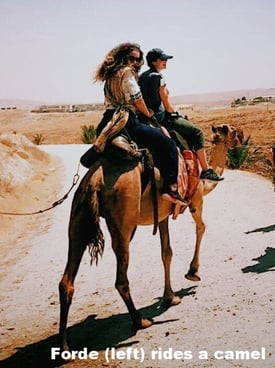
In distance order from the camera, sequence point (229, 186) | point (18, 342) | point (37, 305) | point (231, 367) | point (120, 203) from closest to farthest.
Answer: point (231, 367) → point (120, 203) → point (18, 342) → point (37, 305) → point (229, 186)

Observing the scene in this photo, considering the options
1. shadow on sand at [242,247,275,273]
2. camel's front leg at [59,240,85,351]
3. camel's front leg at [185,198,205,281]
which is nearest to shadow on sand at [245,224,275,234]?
shadow on sand at [242,247,275,273]

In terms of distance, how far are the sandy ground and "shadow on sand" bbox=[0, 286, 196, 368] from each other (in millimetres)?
12

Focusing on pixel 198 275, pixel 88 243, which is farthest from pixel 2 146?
pixel 88 243

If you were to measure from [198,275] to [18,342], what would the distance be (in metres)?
2.78

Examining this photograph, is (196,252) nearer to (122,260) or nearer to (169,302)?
(169,302)

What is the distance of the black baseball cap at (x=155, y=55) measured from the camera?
23.6 feet

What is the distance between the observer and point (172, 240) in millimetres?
11023

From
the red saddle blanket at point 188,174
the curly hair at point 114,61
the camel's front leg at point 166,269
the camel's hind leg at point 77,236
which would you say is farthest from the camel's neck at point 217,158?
the camel's hind leg at point 77,236

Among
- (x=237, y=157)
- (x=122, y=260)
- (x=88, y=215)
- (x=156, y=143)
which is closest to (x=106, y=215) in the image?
(x=88, y=215)

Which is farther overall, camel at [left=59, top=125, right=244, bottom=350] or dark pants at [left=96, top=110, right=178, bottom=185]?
dark pants at [left=96, top=110, right=178, bottom=185]

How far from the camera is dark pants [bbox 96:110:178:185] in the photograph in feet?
22.1

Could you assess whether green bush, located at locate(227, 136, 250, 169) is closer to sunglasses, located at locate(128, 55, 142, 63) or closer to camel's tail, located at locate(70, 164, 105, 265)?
sunglasses, located at locate(128, 55, 142, 63)

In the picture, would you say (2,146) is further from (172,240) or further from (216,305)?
(216,305)

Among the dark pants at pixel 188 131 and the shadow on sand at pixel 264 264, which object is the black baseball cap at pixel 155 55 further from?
the shadow on sand at pixel 264 264
